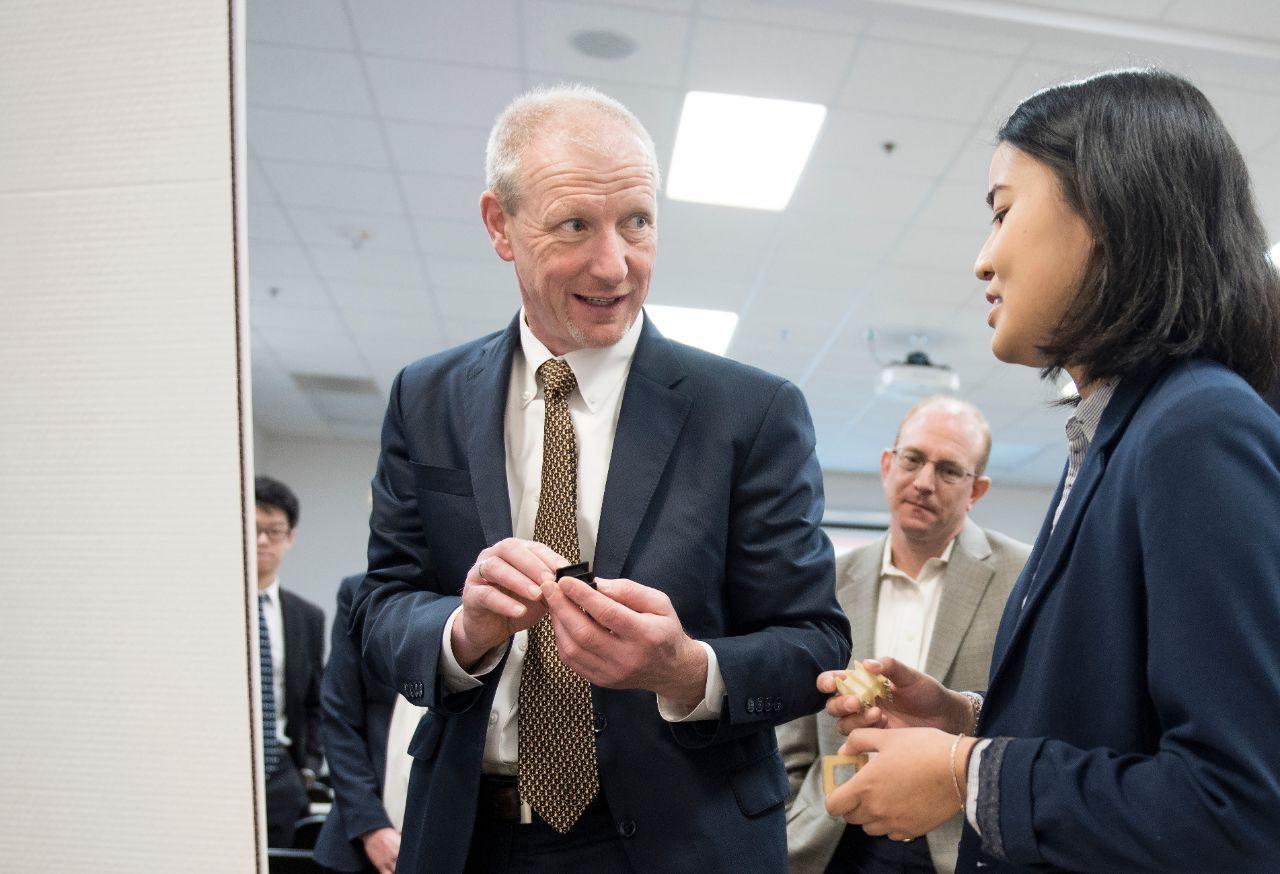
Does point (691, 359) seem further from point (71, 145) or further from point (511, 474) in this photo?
point (71, 145)

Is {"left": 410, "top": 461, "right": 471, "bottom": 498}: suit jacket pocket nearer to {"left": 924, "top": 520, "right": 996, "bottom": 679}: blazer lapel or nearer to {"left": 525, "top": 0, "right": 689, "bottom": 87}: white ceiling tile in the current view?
{"left": 924, "top": 520, "right": 996, "bottom": 679}: blazer lapel

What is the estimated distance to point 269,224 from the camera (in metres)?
5.66

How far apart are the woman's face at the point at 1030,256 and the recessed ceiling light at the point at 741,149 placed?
3.48 m

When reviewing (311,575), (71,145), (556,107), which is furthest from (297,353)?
(71,145)

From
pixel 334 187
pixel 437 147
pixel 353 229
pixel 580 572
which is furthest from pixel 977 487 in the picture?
pixel 353 229

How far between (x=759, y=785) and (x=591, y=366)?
0.52 metres

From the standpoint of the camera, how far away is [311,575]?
34.7ft

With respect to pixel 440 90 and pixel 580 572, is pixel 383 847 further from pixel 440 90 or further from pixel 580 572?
pixel 440 90

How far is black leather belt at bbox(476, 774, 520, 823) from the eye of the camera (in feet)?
4.00

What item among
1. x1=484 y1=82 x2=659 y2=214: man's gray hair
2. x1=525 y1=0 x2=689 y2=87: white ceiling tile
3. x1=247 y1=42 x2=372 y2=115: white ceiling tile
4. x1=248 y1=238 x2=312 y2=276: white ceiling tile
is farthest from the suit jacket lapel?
x1=248 y1=238 x2=312 y2=276: white ceiling tile

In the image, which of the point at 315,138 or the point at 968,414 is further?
the point at 315,138

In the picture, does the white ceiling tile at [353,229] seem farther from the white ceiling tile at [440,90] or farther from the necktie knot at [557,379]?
the necktie knot at [557,379]

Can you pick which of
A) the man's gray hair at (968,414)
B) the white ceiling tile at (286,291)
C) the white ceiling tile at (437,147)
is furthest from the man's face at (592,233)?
the white ceiling tile at (286,291)

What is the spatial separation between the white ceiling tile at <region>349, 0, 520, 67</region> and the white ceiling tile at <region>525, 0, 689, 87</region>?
3.1 inches
